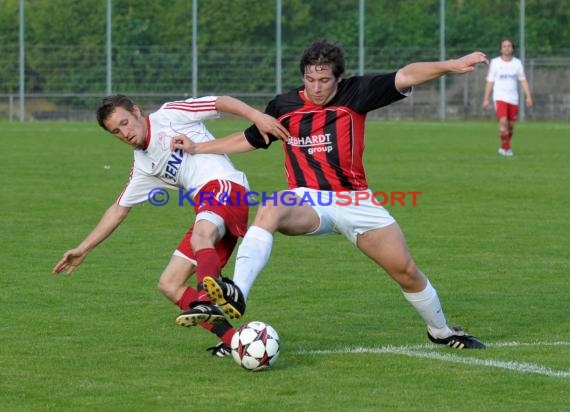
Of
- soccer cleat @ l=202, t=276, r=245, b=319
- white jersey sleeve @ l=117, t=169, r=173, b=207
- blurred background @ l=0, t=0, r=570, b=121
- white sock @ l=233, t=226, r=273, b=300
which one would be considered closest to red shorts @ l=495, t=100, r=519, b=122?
blurred background @ l=0, t=0, r=570, b=121

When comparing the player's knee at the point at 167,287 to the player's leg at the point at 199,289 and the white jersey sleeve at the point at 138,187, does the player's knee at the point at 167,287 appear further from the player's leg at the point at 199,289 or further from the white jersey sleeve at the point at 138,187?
the white jersey sleeve at the point at 138,187

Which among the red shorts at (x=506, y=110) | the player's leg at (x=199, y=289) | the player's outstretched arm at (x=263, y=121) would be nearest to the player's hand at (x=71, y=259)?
the player's leg at (x=199, y=289)

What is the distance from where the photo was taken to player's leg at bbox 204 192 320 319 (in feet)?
23.0

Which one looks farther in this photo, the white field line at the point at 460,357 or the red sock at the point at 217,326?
the red sock at the point at 217,326

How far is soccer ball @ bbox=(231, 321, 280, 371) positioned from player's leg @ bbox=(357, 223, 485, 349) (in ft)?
2.77

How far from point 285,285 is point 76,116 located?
35086 mm

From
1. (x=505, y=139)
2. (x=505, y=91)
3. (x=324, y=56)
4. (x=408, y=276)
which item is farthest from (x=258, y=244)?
(x=505, y=91)

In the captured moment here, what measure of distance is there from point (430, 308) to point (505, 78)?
19.4 metres

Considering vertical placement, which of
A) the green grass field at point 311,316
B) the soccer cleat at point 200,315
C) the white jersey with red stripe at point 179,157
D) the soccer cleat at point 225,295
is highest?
the white jersey with red stripe at point 179,157

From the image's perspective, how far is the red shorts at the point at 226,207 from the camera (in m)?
7.77

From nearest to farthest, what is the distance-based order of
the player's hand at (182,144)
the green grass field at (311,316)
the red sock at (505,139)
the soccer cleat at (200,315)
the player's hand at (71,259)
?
the green grass field at (311,316) < the soccer cleat at (200,315) < the player's hand at (182,144) < the player's hand at (71,259) < the red sock at (505,139)

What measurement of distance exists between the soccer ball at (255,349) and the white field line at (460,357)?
0.57 metres

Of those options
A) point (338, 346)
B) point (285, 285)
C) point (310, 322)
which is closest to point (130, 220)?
point (285, 285)

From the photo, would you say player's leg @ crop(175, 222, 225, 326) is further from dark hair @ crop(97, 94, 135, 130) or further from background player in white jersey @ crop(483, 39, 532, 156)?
background player in white jersey @ crop(483, 39, 532, 156)
